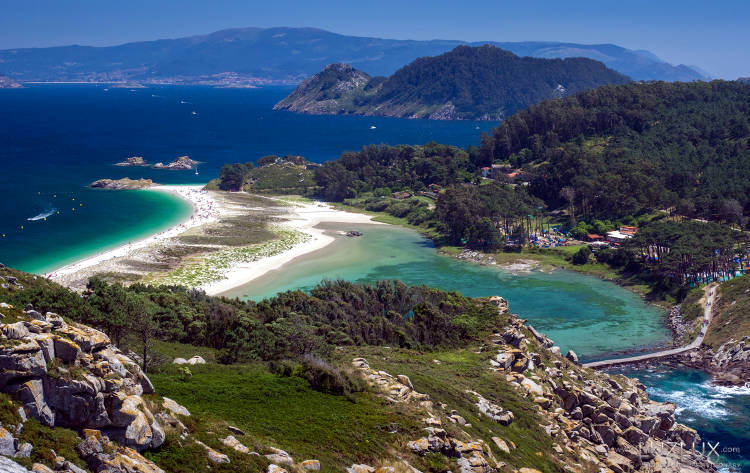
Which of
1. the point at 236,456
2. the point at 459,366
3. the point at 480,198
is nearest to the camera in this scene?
the point at 236,456

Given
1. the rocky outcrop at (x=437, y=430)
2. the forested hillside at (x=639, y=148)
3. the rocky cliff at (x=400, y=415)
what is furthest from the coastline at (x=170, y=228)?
the forested hillside at (x=639, y=148)

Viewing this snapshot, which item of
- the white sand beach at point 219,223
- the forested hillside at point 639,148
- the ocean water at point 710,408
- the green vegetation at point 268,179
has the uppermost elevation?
the forested hillside at point 639,148

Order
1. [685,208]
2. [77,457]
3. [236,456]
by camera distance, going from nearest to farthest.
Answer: [77,457]
[236,456]
[685,208]

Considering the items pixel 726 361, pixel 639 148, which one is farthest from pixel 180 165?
pixel 726 361

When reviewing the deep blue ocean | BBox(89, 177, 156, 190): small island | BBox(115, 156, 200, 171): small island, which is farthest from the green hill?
BBox(115, 156, 200, 171): small island

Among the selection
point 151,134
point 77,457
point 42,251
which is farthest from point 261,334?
point 151,134

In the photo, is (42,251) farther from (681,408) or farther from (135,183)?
(681,408)

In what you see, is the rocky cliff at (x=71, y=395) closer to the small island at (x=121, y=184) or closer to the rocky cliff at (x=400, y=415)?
the rocky cliff at (x=400, y=415)
